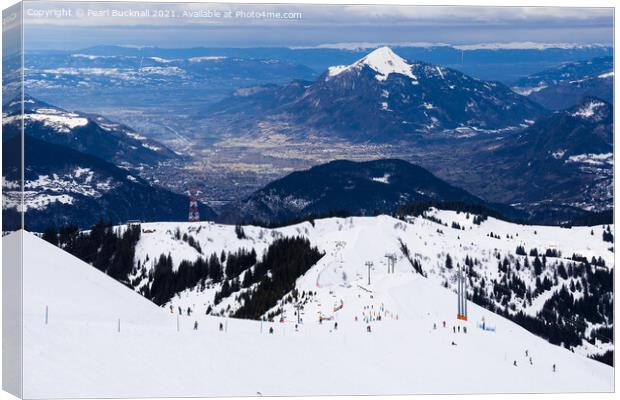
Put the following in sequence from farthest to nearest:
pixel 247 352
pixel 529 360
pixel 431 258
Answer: pixel 431 258
pixel 529 360
pixel 247 352

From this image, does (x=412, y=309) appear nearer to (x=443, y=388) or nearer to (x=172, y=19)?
(x=443, y=388)

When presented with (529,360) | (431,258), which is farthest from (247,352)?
(431,258)

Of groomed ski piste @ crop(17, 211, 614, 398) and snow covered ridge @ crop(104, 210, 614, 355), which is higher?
groomed ski piste @ crop(17, 211, 614, 398)

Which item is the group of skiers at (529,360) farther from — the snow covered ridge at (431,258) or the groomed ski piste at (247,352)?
the snow covered ridge at (431,258)

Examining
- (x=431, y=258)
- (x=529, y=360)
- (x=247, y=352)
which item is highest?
(x=247, y=352)

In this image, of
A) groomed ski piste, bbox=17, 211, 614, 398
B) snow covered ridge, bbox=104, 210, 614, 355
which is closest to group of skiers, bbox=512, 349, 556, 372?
groomed ski piste, bbox=17, 211, 614, 398

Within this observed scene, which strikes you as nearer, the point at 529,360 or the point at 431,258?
the point at 529,360

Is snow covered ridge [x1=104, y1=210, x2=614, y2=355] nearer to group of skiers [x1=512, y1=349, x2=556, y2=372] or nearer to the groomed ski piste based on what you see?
group of skiers [x1=512, y1=349, x2=556, y2=372]

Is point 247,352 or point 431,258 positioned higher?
point 247,352

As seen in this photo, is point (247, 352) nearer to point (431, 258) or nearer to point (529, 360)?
point (529, 360)

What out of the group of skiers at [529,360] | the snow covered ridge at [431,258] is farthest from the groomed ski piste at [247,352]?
the snow covered ridge at [431,258]

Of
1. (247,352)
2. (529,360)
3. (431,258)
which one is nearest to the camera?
(247,352)
